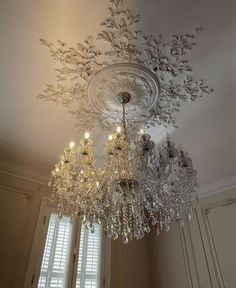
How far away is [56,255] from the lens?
9.21 feet

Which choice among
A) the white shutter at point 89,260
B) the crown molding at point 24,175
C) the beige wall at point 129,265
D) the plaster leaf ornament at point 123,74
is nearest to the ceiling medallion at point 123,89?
the plaster leaf ornament at point 123,74

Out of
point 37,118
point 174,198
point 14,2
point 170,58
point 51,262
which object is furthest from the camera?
point 51,262

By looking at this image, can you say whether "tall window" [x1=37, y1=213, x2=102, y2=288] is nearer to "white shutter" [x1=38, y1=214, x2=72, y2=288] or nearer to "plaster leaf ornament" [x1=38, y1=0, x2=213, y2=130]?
"white shutter" [x1=38, y1=214, x2=72, y2=288]

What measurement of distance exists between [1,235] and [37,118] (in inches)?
53.6

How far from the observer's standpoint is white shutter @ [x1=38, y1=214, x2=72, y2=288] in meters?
2.64

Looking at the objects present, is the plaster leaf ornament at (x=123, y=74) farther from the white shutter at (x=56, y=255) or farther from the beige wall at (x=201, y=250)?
the beige wall at (x=201, y=250)

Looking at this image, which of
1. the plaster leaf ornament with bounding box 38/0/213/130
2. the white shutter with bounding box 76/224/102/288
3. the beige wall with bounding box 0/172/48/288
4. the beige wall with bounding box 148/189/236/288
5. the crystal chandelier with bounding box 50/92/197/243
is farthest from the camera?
the beige wall with bounding box 148/189/236/288

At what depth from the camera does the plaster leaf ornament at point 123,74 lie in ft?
5.54

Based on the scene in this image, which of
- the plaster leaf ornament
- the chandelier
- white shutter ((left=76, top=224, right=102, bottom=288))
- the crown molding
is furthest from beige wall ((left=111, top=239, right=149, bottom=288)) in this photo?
the plaster leaf ornament

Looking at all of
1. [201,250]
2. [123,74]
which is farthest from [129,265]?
[123,74]

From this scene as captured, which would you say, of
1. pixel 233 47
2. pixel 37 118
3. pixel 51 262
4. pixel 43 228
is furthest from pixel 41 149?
pixel 233 47

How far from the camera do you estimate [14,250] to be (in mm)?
2574

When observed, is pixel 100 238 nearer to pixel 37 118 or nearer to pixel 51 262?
pixel 51 262

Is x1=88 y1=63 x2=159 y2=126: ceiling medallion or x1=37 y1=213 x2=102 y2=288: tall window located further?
x1=37 y1=213 x2=102 y2=288: tall window
